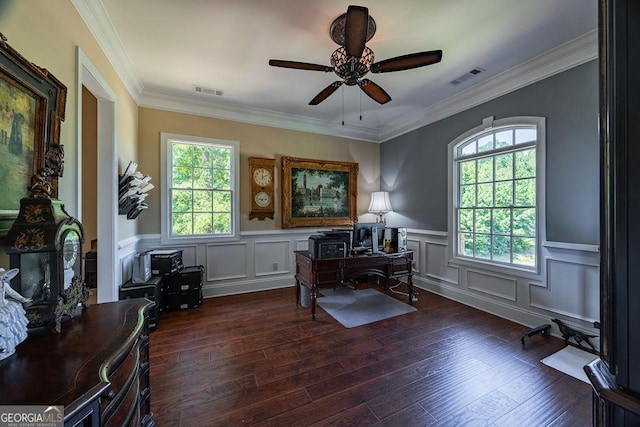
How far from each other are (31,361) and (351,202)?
4343 millimetres

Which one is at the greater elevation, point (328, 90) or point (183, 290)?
point (328, 90)

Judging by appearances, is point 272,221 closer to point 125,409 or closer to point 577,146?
point 125,409

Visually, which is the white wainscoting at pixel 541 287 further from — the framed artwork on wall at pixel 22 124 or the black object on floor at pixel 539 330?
the framed artwork on wall at pixel 22 124

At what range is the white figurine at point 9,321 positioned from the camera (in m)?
0.82

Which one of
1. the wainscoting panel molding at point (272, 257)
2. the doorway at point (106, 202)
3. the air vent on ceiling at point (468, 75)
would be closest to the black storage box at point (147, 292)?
the doorway at point (106, 202)

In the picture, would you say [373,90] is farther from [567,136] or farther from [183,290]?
[183,290]

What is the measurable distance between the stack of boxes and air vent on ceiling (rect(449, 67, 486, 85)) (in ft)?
13.4

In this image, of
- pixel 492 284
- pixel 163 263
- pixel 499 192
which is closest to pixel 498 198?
pixel 499 192

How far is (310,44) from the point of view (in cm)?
244

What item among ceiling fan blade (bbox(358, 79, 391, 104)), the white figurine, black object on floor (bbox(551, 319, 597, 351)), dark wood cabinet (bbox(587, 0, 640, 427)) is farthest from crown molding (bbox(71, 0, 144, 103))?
black object on floor (bbox(551, 319, 597, 351))

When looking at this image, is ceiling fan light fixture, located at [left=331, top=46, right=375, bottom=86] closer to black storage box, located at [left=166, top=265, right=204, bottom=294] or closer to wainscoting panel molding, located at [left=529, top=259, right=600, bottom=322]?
wainscoting panel molding, located at [left=529, top=259, right=600, bottom=322]

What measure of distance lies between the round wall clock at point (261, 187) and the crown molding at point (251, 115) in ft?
2.19

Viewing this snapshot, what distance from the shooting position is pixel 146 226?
11.5 feet

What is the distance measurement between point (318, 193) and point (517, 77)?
121 inches
